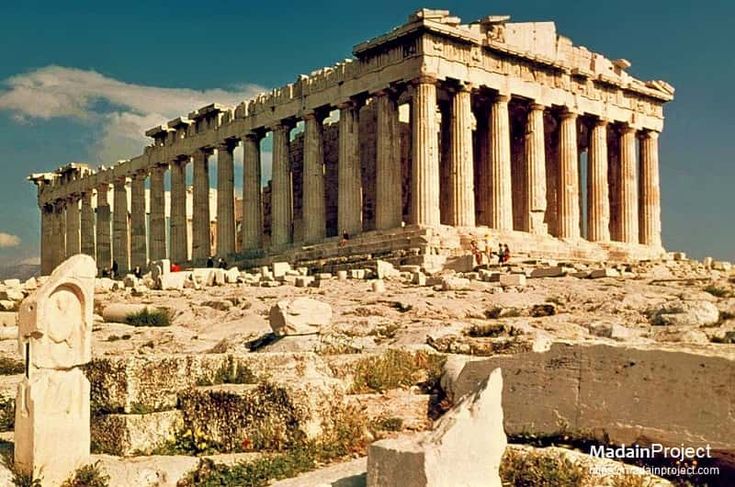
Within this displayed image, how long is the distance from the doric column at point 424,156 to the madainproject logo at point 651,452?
2649cm

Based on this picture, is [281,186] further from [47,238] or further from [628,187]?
[47,238]

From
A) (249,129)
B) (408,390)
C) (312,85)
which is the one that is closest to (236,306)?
(408,390)

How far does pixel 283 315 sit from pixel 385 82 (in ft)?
74.7

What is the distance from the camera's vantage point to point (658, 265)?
32219 mm

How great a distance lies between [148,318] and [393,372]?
12.3 meters

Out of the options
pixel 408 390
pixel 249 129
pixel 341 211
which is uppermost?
pixel 249 129

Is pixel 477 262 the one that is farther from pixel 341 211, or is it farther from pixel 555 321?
pixel 555 321

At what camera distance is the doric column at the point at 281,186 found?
1651 inches

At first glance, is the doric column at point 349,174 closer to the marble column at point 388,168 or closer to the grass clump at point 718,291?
the marble column at point 388,168

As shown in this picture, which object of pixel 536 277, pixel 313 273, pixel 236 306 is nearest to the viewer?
pixel 236 306

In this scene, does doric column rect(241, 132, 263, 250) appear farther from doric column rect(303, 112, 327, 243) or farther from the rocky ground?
the rocky ground

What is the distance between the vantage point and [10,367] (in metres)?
13.2

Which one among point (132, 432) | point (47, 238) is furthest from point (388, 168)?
point (47, 238)

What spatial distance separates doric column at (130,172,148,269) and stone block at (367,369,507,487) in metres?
47.9
